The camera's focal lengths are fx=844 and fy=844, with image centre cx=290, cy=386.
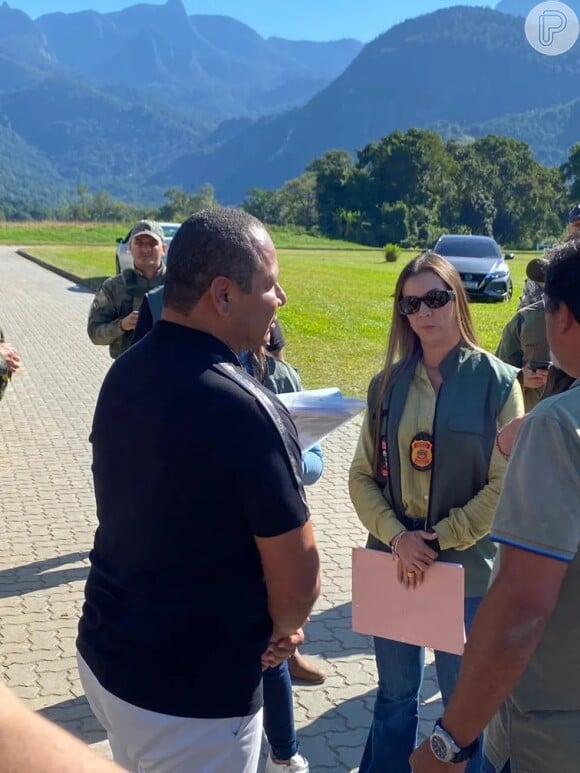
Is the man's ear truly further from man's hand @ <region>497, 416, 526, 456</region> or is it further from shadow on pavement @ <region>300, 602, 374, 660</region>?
shadow on pavement @ <region>300, 602, 374, 660</region>

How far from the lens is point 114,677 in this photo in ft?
6.38

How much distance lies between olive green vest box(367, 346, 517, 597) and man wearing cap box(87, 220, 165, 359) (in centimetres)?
264

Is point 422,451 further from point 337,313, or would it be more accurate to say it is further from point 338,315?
point 337,313

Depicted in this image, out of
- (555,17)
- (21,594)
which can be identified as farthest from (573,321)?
(555,17)

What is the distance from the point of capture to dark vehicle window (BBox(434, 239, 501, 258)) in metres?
23.0

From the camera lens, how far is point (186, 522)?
1.82m

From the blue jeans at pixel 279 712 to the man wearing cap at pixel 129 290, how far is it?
2.69 metres

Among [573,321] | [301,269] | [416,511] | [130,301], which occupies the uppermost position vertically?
[573,321]

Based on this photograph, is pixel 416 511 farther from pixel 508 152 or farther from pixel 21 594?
pixel 508 152

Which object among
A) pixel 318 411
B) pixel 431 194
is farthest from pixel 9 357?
pixel 431 194

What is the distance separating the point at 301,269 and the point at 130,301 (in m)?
27.1

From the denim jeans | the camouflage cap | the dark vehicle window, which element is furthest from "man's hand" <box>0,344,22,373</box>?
the dark vehicle window

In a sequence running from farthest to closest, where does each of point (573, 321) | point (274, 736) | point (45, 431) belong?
point (45, 431), point (274, 736), point (573, 321)

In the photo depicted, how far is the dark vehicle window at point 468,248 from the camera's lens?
2300 centimetres
